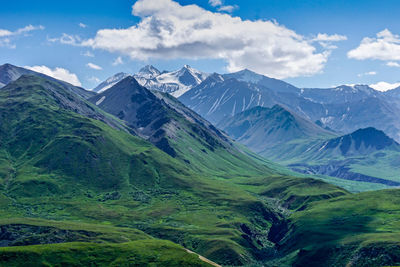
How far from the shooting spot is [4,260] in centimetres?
19938
